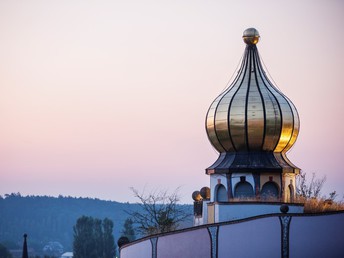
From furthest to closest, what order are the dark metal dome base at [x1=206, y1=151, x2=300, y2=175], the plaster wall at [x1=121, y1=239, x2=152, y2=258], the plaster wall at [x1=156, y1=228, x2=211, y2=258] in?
the dark metal dome base at [x1=206, y1=151, x2=300, y2=175], the plaster wall at [x1=121, y1=239, x2=152, y2=258], the plaster wall at [x1=156, y1=228, x2=211, y2=258]

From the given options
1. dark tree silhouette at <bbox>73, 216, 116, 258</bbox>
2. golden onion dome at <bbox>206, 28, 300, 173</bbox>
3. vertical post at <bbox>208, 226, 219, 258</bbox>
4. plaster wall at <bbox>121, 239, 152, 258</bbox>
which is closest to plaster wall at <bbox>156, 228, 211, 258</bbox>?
vertical post at <bbox>208, 226, 219, 258</bbox>

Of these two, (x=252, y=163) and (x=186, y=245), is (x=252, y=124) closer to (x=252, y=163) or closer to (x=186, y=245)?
(x=252, y=163)

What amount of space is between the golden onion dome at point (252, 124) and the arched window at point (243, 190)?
23.6 inches

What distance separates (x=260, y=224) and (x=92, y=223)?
10002 cm

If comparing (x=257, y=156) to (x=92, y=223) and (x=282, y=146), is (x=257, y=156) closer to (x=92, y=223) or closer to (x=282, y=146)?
(x=282, y=146)

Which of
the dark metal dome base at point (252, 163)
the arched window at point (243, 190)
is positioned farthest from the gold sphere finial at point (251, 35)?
the arched window at point (243, 190)

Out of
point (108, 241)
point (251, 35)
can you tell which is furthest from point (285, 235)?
point (108, 241)

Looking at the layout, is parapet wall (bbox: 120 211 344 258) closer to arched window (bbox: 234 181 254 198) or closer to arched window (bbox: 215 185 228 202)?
arched window (bbox: 234 181 254 198)

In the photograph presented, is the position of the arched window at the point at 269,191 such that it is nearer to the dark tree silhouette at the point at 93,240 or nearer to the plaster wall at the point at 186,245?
the plaster wall at the point at 186,245

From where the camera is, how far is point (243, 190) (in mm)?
40438

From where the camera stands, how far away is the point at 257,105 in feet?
132

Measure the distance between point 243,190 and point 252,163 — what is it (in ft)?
3.08

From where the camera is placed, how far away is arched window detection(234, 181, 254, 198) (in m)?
40.3

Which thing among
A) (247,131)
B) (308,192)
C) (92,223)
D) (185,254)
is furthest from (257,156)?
(92,223)
